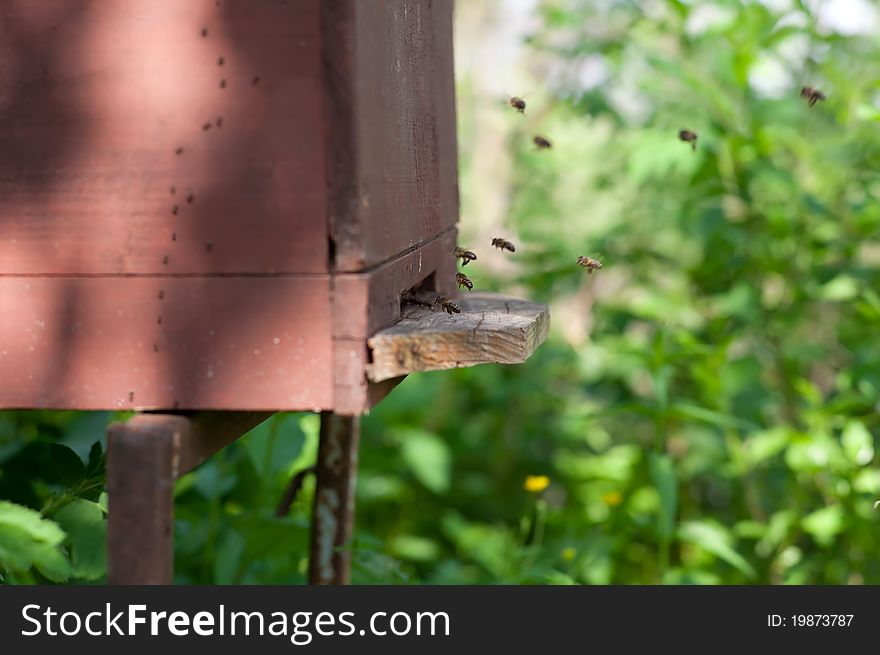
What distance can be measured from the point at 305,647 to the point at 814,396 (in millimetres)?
2592

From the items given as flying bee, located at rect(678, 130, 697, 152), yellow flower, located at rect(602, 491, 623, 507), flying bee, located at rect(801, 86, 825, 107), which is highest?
flying bee, located at rect(801, 86, 825, 107)

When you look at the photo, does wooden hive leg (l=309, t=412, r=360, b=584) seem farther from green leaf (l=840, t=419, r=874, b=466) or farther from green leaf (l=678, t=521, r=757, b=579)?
green leaf (l=840, t=419, r=874, b=466)

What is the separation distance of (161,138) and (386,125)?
0.38 m

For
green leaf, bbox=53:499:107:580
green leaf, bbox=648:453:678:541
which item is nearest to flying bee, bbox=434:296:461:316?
green leaf, bbox=53:499:107:580

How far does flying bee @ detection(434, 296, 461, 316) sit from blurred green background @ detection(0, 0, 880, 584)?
0.80 metres

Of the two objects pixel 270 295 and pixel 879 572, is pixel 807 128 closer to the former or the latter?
pixel 879 572

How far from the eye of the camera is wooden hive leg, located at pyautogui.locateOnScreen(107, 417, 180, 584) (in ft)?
5.05

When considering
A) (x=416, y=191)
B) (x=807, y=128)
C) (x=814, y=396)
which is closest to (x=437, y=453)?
(x=814, y=396)

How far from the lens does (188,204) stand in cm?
162

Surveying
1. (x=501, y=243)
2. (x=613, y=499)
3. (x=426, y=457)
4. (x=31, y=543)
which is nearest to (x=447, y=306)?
(x=31, y=543)

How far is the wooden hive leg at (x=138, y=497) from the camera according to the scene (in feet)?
5.05

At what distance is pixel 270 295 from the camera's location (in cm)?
160

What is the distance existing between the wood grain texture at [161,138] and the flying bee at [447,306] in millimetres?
431

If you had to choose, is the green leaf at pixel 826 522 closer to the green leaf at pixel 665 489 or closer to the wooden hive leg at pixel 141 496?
the green leaf at pixel 665 489
